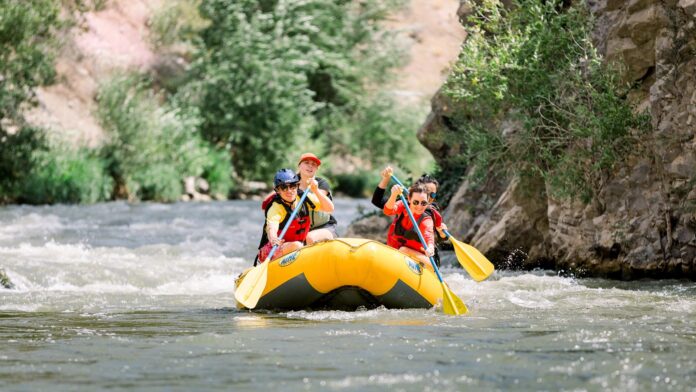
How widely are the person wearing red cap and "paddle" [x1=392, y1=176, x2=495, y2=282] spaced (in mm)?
787

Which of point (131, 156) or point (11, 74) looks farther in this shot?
point (131, 156)

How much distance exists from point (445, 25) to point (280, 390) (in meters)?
38.3

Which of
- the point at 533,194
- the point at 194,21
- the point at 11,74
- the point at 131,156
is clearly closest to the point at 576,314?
the point at 533,194

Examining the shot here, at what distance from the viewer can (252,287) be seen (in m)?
7.76

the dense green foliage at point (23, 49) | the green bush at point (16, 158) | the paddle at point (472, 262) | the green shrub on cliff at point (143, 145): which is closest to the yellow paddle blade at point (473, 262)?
the paddle at point (472, 262)

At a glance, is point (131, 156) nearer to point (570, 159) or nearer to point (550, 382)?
point (570, 159)

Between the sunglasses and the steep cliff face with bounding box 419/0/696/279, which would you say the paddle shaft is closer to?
the sunglasses

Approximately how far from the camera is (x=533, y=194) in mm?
11641

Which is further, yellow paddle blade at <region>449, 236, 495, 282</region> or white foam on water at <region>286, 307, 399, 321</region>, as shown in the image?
yellow paddle blade at <region>449, 236, 495, 282</region>

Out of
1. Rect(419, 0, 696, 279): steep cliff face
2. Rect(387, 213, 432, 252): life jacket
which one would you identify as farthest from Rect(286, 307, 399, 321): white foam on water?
Rect(419, 0, 696, 279): steep cliff face

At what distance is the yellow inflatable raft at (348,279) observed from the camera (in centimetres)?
751

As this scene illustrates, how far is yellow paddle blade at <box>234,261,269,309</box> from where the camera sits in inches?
300

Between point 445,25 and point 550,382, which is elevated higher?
point 445,25

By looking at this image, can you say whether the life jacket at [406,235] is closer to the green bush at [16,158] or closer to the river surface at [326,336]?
the river surface at [326,336]
